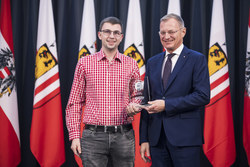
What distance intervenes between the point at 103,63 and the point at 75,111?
1.41 feet

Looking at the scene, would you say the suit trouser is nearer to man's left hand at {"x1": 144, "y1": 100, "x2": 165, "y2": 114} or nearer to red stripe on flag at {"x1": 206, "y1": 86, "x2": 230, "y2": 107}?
man's left hand at {"x1": 144, "y1": 100, "x2": 165, "y2": 114}

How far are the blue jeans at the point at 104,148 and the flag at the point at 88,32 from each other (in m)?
1.46

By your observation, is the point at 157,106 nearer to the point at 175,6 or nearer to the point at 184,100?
the point at 184,100

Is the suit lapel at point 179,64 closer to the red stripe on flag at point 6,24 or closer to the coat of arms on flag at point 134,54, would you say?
the coat of arms on flag at point 134,54

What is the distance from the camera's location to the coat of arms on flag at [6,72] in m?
3.23

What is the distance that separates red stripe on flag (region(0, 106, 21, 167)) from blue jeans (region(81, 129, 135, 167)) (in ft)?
6.00

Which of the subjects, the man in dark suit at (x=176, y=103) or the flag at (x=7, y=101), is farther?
the flag at (x=7, y=101)

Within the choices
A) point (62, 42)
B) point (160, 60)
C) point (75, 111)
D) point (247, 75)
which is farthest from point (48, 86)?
point (247, 75)

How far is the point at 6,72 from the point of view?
3.26 metres

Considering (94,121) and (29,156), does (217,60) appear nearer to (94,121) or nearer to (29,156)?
(94,121)

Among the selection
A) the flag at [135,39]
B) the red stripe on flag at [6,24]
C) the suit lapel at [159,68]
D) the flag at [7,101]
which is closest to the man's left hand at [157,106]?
the suit lapel at [159,68]

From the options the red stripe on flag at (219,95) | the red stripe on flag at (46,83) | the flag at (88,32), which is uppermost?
the flag at (88,32)

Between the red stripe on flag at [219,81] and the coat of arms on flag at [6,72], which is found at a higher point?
the coat of arms on flag at [6,72]

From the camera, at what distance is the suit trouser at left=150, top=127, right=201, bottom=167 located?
1623 millimetres
